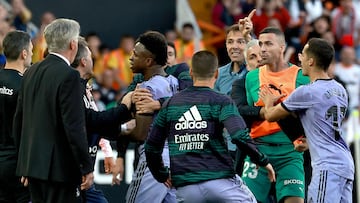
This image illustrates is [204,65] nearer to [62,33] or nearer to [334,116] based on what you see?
[62,33]

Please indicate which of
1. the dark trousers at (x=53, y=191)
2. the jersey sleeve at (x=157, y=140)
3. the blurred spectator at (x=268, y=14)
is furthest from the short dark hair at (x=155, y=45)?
the blurred spectator at (x=268, y=14)

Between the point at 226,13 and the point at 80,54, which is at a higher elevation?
the point at 226,13

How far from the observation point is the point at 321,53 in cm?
962

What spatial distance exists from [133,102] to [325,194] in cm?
205

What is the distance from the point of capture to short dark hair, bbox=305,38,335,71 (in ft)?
31.6

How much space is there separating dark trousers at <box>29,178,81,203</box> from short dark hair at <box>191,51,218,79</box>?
5.03 feet

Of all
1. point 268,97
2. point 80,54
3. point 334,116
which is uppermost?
point 80,54

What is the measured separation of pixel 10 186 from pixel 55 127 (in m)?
1.71

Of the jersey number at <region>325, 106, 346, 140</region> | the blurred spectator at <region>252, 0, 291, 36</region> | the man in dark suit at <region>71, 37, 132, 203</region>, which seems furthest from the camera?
the blurred spectator at <region>252, 0, 291, 36</region>

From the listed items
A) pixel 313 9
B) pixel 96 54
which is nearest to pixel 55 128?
pixel 96 54

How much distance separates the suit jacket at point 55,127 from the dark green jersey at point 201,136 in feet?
2.68

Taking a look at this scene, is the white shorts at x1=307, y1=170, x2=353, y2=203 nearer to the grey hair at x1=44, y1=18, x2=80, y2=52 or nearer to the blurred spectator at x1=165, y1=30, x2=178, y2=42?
the grey hair at x1=44, y1=18, x2=80, y2=52

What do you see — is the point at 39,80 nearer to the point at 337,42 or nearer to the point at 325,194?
the point at 325,194

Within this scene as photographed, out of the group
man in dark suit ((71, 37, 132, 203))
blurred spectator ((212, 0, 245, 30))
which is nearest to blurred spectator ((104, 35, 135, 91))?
blurred spectator ((212, 0, 245, 30))
